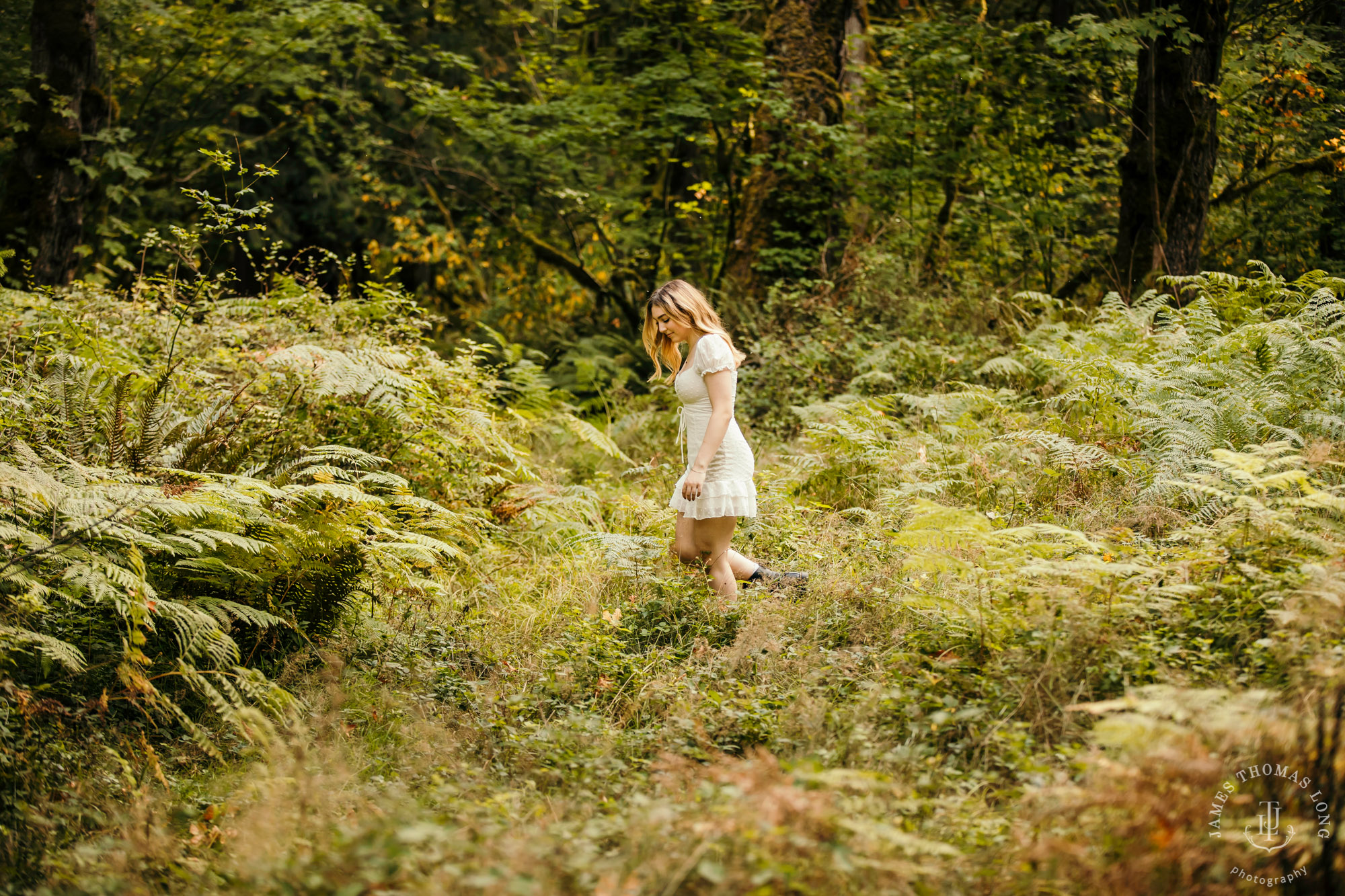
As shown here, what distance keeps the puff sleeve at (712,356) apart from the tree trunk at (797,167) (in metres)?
6.04

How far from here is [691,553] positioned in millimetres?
5141

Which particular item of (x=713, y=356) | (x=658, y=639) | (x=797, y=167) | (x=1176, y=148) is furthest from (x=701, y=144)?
(x=658, y=639)

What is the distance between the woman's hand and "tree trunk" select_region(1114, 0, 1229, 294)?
6.36 metres

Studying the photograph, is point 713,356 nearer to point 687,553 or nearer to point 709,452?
point 709,452

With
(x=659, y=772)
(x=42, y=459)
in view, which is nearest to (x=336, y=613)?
(x=42, y=459)

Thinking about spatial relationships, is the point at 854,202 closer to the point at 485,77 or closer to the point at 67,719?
the point at 485,77

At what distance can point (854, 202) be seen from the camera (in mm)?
11789

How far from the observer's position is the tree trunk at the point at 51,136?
9805mm

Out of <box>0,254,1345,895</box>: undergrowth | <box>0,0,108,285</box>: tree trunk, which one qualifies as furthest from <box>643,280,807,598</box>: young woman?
<box>0,0,108,285</box>: tree trunk

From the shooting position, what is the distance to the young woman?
4926 mm

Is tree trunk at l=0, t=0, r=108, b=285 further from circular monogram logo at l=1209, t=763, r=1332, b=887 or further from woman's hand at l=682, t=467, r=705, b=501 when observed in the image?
circular monogram logo at l=1209, t=763, r=1332, b=887

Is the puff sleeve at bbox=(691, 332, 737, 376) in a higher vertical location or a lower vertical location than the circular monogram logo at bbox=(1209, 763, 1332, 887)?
higher

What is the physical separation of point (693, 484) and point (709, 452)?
0.22 m

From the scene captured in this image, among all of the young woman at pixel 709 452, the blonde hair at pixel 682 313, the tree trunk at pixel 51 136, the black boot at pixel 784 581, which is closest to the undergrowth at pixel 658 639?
the black boot at pixel 784 581
